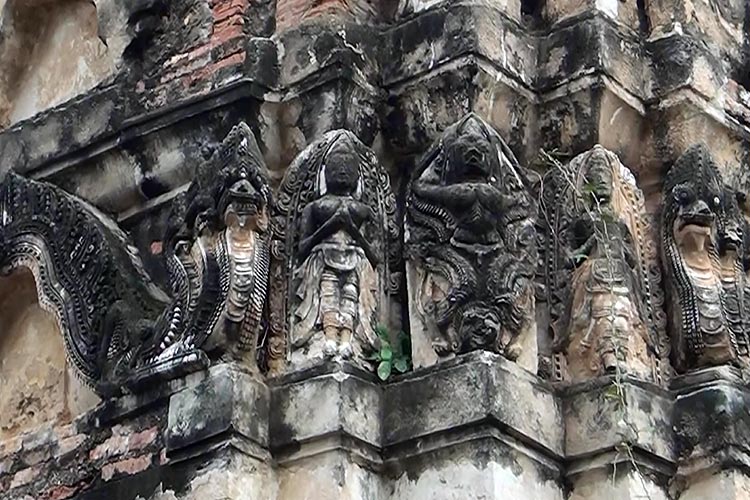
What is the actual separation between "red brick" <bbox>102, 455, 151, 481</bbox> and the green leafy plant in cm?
96

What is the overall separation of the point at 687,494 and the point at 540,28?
2143mm

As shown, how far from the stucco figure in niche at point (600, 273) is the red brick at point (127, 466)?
158cm

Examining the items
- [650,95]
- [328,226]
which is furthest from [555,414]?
[650,95]

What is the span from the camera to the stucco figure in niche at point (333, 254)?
20.2 ft

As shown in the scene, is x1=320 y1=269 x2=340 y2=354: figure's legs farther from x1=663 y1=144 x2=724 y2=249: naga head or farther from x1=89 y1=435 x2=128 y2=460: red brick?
x1=663 y1=144 x2=724 y2=249: naga head

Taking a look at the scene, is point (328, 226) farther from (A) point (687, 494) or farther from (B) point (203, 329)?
(A) point (687, 494)

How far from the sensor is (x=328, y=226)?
6.29 meters

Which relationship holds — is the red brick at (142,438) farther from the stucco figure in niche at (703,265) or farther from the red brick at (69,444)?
the stucco figure in niche at (703,265)

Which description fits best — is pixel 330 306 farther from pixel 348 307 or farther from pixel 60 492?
pixel 60 492

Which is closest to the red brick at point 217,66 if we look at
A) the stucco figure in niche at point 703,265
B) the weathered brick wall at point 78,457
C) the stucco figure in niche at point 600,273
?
the stucco figure in niche at point 600,273

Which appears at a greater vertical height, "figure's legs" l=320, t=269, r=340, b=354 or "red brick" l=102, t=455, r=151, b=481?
"figure's legs" l=320, t=269, r=340, b=354

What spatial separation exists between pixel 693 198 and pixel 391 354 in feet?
4.50

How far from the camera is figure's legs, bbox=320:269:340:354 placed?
6133 millimetres

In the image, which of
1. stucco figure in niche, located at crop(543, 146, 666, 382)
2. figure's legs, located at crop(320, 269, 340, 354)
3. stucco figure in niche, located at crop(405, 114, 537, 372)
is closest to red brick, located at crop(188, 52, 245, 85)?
stucco figure in niche, located at crop(405, 114, 537, 372)
